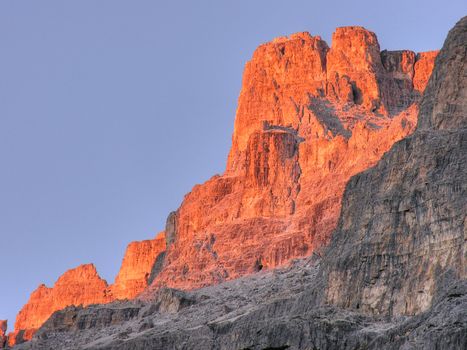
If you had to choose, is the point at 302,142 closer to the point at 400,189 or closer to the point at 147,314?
the point at 147,314

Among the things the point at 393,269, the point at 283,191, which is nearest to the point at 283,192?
the point at 283,191

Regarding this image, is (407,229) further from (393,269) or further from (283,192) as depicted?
(283,192)

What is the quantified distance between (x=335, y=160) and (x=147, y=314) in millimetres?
32444

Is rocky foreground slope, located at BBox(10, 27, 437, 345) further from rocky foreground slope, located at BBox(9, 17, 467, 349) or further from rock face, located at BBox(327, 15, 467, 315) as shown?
rock face, located at BBox(327, 15, 467, 315)

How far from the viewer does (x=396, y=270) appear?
104562 mm

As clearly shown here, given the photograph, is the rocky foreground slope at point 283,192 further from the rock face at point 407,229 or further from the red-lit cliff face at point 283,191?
the rock face at point 407,229

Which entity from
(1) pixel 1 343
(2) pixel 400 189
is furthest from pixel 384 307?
(1) pixel 1 343

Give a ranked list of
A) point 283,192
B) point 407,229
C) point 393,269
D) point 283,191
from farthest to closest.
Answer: point 283,191
point 283,192
point 407,229
point 393,269

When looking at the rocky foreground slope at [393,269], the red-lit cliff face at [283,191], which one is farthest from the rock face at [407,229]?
the red-lit cliff face at [283,191]

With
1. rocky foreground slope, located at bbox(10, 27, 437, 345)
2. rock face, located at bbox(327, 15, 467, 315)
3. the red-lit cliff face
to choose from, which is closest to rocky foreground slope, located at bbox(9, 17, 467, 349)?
rock face, located at bbox(327, 15, 467, 315)

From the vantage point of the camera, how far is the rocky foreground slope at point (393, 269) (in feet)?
314

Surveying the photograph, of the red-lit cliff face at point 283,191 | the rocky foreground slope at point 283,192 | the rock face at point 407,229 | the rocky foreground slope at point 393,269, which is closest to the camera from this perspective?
the rocky foreground slope at point 393,269

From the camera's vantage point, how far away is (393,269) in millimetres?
104938

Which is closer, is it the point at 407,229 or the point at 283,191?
the point at 407,229
